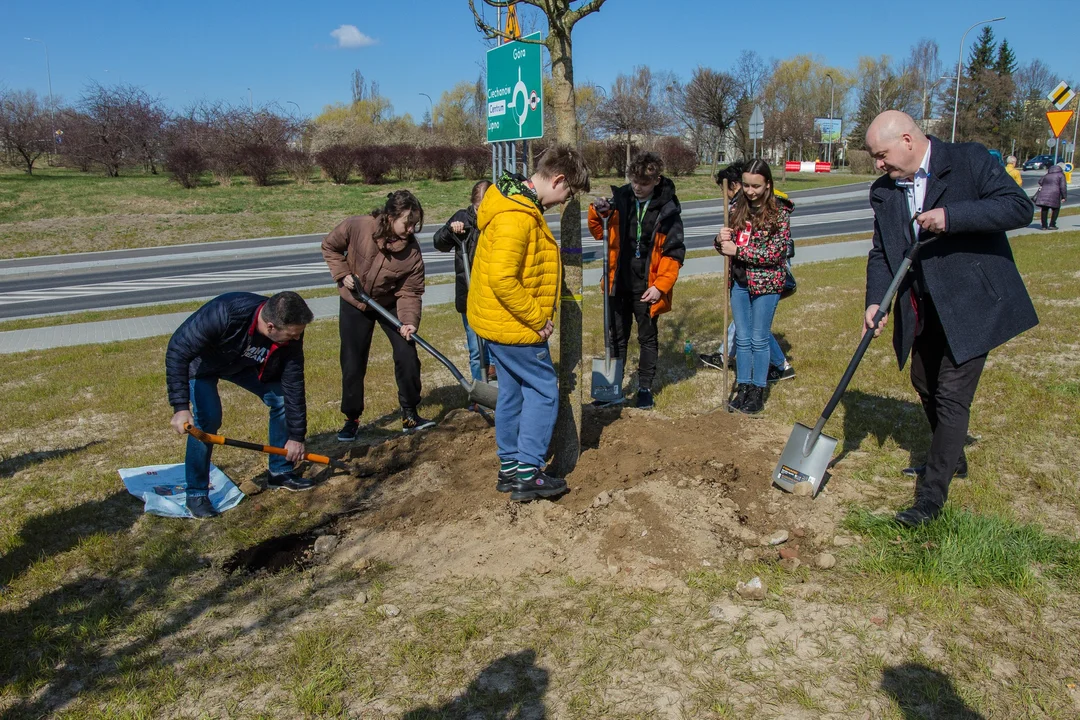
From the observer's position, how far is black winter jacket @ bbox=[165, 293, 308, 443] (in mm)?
4023

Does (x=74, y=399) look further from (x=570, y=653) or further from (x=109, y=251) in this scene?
(x=109, y=251)

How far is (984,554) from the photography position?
3455mm

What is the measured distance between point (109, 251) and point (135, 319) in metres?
12.8

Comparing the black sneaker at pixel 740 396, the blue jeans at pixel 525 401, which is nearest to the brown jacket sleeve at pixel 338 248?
the blue jeans at pixel 525 401

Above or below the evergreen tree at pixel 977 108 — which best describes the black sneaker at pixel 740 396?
below

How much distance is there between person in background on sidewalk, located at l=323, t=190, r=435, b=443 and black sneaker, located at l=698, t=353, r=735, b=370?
2961 mm

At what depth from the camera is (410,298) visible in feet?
18.3

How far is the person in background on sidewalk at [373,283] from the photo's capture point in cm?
537

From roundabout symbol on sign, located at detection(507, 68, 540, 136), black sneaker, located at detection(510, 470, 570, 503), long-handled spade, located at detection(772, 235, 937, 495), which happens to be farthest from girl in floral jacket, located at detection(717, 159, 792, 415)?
roundabout symbol on sign, located at detection(507, 68, 540, 136)

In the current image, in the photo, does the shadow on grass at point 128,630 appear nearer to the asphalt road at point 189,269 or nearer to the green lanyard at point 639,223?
the green lanyard at point 639,223

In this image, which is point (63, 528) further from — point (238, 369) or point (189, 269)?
point (189, 269)

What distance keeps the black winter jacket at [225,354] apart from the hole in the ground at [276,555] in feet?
2.02

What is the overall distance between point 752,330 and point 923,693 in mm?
3194

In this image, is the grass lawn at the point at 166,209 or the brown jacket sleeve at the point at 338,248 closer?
the brown jacket sleeve at the point at 338,248
